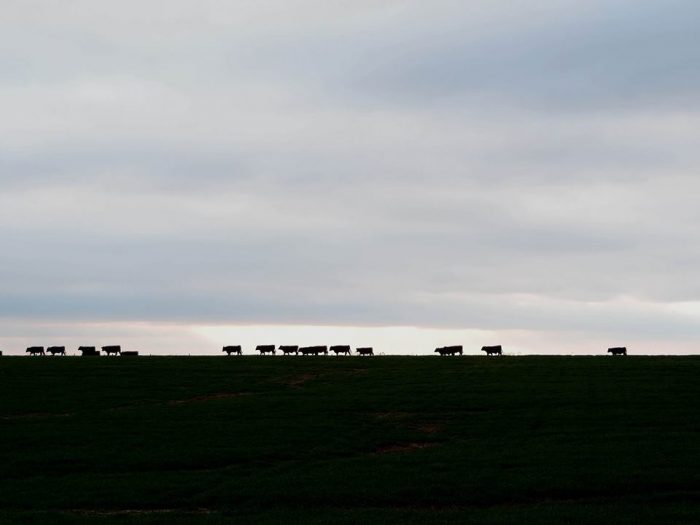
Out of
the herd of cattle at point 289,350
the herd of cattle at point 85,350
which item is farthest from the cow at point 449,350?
the herd of cattle at point 85,350

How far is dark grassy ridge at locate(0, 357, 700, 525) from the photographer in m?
26.9

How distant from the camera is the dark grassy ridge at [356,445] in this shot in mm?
26906

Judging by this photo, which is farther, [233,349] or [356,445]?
[233,349]

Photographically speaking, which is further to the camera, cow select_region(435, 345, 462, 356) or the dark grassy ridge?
cow select_region(435, 345, 462, 356)

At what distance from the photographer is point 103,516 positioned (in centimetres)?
2631

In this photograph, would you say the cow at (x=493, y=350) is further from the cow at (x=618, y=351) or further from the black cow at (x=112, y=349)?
the black cow at (x=112, y=349)

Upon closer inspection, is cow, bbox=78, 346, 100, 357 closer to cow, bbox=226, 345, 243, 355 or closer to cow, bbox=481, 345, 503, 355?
cow, bbox=226, 345, 243, 355

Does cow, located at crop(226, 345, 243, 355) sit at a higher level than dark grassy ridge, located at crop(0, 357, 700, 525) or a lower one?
higher

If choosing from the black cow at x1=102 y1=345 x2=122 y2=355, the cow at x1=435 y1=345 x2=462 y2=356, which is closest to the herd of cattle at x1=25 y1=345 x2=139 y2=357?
the black cow at x1=102 y1=345 x2=122 y2=355

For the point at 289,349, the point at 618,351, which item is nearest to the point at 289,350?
the point at 289,349

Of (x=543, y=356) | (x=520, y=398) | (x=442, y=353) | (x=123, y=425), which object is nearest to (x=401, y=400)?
(x=520, y=398)

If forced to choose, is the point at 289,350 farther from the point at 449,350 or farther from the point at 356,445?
the point at 356,445

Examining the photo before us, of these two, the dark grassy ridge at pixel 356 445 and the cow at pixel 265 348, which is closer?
the dark grassy ridge at pixel 356 445

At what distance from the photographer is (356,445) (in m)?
36.0
